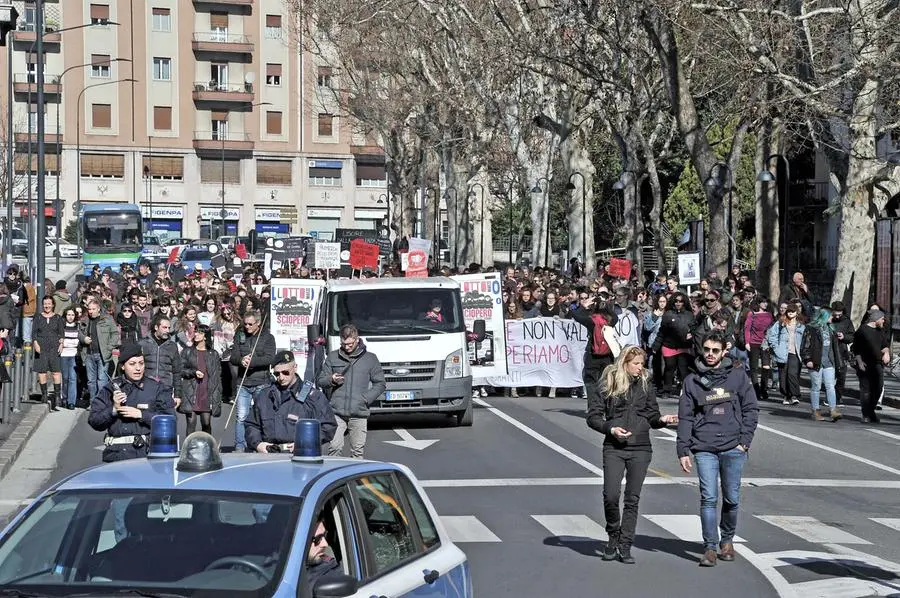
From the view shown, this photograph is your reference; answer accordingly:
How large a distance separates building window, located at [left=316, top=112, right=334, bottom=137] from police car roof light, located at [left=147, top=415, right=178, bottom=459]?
300ft

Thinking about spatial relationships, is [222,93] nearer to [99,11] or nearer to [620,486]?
[99,11]

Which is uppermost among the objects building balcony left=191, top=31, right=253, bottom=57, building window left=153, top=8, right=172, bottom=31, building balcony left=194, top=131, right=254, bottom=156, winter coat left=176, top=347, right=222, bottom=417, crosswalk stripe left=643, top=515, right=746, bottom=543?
building window left=153, top=8, right=172, bottom=31

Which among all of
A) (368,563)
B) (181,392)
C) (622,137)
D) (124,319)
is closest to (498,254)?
(622,137)

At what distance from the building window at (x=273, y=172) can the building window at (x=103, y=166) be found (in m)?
8.67

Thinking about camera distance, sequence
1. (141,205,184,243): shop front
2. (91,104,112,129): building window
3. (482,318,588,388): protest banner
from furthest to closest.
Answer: (141,205,184,243): shop front < (91,104,112,129): building window < (482,318,588,388): protest banner

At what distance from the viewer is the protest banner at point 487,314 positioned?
24.0 meters

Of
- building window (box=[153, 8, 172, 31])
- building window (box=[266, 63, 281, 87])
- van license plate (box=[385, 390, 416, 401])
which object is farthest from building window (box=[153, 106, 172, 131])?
van license plate (box=[385, 390, 416, 401])

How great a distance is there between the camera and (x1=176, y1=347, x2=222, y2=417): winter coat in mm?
16875

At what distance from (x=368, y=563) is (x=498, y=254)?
90183 mm

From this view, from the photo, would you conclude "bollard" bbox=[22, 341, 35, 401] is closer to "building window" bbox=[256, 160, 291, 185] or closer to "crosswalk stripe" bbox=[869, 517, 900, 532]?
"crosswalk stripe" bbox=[869, 517, 900, 532]

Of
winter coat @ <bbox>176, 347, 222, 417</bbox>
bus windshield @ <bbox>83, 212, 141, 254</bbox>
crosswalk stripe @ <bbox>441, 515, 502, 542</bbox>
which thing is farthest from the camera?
bus windshield @ <bbox>83, 212, 141, 254</bbox>

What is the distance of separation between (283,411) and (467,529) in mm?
2352

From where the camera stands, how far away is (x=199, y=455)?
18.8ft

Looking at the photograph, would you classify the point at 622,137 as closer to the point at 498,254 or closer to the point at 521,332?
the point at 521,332
